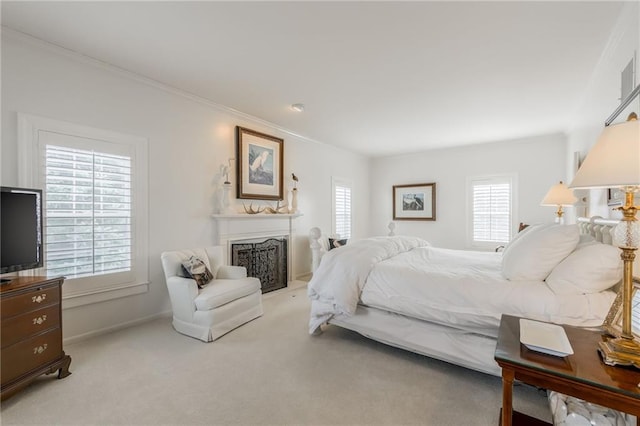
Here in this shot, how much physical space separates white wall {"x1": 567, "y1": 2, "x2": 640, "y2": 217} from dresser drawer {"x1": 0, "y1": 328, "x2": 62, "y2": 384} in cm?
419

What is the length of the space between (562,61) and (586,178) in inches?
89.1

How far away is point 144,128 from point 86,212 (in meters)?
1.06

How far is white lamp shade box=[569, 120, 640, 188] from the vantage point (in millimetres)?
1043

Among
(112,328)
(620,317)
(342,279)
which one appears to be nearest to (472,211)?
(342,279)

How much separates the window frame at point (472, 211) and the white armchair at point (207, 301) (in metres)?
4.56

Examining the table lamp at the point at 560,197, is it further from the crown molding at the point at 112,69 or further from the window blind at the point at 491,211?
the crown molding at the point at 112,69

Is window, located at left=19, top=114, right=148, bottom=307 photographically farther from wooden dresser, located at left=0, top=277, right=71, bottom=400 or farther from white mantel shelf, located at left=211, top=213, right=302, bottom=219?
white mantel shelf, located at left=211, top=213, right=302, bottom=219

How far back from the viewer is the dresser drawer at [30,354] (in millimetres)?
1749

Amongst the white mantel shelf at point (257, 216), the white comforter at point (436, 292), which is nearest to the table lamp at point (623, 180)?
the white comforter at point (436, 292)

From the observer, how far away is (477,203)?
5711 mm

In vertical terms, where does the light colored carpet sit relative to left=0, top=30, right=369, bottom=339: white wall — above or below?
below

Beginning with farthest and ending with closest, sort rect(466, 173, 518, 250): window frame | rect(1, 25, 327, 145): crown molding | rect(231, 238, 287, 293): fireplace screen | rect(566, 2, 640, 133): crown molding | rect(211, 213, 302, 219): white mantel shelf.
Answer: rect(466, 173, 518, 250): window frame
rect(231, 238, 287, 293): fireplace screen
rect(211, 213, 302, 219): white mantel shelf
rect(1, 25, 327, 145): crown molding
rect(566, 2, 640, 133): crown molding

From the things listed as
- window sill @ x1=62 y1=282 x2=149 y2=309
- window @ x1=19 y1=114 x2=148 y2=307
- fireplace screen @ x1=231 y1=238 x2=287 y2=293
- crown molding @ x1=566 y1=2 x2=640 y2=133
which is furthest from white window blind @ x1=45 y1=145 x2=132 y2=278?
crown molding @ x1=566 y1=2 x2=640 y2=133

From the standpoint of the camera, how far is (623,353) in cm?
113
